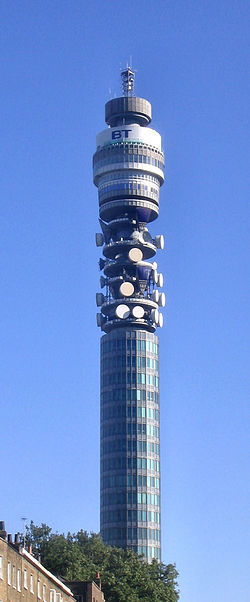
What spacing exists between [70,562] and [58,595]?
147 feet

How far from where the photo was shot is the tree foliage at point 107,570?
6905 inches

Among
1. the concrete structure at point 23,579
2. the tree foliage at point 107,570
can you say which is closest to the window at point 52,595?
the concrete structure at point 23,579

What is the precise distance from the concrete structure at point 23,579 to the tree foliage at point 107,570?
33462 millimetres

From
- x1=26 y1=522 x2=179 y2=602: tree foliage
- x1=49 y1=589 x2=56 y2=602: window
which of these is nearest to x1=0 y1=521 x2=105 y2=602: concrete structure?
x1=49 y1=589 x2=56 y2=602: window

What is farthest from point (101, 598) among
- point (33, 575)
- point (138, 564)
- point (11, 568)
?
point (11, 568)

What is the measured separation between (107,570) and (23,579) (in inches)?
3027

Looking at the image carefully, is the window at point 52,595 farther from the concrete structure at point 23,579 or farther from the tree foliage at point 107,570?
the tree foliage at point 107,570

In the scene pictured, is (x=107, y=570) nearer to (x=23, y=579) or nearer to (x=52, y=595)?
(x=52, y=595)

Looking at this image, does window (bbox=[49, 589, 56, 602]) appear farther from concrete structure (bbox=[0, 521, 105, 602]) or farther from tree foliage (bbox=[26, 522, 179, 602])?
tree foliage (bbox=[26, 522, 179, 602])

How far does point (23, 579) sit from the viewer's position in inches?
4476

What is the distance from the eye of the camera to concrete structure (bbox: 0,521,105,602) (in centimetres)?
10562

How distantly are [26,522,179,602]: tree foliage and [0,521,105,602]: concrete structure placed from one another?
33462 millimetres

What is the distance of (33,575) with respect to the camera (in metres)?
120

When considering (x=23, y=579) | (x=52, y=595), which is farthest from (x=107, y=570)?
(x=23, y=579)
